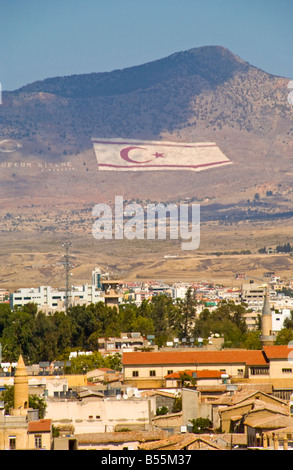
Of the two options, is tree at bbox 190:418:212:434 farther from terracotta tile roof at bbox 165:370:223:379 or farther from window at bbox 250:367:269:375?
window at bbox 250:367:269:375

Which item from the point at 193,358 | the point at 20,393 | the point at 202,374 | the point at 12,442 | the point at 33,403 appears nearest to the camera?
the point at 12,442

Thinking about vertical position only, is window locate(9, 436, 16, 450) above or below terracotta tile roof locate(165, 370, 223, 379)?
above

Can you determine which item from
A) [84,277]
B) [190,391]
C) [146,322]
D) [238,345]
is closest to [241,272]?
[84,277]

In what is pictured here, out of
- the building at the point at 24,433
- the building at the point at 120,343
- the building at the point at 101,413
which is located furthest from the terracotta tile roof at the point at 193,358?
the building at the point at 24,433

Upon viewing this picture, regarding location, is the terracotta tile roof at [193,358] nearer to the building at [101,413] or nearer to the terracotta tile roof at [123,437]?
the building at [101,413]

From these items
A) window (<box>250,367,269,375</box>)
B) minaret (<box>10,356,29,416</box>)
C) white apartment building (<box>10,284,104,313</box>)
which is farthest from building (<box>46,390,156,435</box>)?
white apartment building (<box>10,284,104,313</box>)

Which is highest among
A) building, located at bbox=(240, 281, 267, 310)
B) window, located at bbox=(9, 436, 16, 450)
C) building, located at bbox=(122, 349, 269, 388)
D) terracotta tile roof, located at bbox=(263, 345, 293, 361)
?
window, located at bbox=(9, 436, 16, 450)

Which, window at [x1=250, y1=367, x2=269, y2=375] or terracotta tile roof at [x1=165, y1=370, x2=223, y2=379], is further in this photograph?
window at [x1=250, y1=367, x2=269, y2=375]

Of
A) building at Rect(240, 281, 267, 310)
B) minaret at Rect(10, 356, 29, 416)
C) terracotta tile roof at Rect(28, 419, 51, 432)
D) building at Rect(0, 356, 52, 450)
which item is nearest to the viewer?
building at Rect(0, 356, 52, 450)

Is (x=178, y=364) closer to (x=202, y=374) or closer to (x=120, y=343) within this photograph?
(x=202, y=374)

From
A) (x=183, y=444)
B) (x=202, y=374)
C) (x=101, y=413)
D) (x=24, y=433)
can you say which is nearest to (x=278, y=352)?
(x=202, y=374)
